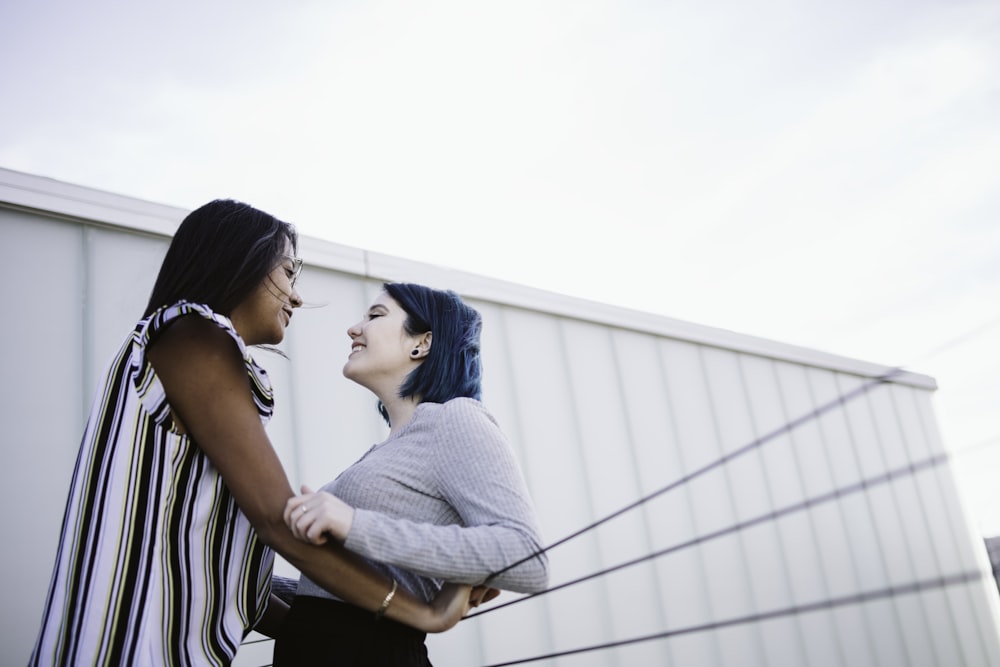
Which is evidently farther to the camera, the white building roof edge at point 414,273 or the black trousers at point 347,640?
the white building roof edge at point 414,273

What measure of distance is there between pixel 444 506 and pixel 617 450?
1737 millimetres

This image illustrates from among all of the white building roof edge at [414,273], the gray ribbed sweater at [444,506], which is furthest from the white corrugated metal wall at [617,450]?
the gray ribbed sweater at [444,506]

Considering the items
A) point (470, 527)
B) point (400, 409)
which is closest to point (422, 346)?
point (400, 409)

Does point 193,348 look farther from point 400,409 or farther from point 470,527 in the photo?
point 400,409

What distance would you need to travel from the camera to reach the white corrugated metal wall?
176 cm

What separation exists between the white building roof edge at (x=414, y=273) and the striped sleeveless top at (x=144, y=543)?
98cm

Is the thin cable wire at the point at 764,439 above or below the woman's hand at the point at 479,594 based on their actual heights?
above

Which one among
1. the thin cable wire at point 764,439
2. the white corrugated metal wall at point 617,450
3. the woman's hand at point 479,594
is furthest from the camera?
the white corrugated metal wall at point 617,450

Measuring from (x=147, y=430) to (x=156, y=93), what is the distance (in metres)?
1.74

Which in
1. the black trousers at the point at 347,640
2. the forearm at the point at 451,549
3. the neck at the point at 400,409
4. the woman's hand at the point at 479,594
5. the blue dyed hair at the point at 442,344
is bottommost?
the black trousers at the point at 347,640

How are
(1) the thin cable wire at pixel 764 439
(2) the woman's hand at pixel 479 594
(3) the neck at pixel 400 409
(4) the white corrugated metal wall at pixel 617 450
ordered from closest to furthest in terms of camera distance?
(1) the thin cable wire at pixel 764 439 < (2) the woman's hand at pixel 479 594 < (3) the neck at pixel 400 409 < (4) the white corrugated metal wall at pixel 617 450

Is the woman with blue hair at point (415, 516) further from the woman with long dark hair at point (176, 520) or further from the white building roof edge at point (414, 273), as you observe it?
the white building roof edge at point (414, 273)

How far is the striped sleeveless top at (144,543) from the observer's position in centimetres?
95

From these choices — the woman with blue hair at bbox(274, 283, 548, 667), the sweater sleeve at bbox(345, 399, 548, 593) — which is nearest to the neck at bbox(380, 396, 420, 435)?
the woman with blue hair at bbox(274, 283, 548, 667)
